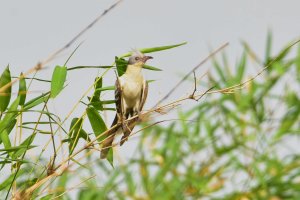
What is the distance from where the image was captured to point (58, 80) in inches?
75.5

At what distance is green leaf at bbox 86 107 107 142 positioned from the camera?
6.79ft

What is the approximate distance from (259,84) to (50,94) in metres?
3.29

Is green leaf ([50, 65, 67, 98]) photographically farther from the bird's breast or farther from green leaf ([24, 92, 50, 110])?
the bird's breast

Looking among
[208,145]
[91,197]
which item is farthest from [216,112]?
[91,197]

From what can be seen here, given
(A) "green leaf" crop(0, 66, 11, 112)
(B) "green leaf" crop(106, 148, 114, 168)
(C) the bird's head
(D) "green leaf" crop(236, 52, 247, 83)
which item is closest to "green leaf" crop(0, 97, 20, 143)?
(A) "green leaf" crop(0, 66, 11, 112)

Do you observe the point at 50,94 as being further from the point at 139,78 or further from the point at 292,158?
the point at 292,158

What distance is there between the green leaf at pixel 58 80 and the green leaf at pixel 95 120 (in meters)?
0.16

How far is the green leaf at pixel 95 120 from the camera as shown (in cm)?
207

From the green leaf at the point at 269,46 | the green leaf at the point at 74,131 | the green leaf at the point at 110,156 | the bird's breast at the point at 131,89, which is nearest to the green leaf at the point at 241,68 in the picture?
the green leaf at the point at 269,46

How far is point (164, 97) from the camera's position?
1.77 m

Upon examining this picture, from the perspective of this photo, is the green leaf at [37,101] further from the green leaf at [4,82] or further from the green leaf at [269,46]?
the green leaf at [269,46]

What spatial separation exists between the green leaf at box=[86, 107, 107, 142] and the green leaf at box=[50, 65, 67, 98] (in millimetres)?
A: 165

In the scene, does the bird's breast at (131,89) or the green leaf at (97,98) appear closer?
the green leaf at (97,98)

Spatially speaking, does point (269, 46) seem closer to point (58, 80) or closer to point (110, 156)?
point (110, 156)
